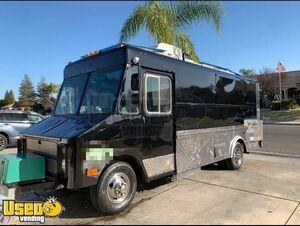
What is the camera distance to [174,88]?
6.00m

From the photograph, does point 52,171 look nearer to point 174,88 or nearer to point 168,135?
point 168,135

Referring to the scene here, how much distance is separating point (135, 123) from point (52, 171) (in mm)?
1543

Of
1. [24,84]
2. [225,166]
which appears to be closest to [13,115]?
[225,166]

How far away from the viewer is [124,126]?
195 inches

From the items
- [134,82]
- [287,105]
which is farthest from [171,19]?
[287,105]

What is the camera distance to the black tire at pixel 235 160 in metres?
8.07

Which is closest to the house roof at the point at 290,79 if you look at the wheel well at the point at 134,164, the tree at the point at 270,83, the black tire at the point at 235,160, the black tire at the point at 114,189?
the tree at the point at 270,83

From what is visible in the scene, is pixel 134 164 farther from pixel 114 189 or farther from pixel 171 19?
pixel 171 19

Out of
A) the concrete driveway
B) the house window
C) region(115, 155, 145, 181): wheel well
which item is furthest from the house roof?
region(115, 155, 145, 181): wheel well

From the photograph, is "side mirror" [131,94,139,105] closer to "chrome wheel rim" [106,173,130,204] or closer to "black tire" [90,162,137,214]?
"black tire" [90,162,137,214]

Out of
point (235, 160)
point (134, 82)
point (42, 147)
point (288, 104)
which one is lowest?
point (235, 160)

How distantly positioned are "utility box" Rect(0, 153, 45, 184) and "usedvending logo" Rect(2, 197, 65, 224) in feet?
1.22

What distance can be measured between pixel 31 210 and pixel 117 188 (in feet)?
4.71

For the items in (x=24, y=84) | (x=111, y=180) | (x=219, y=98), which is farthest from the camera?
(x=24, y=84)
